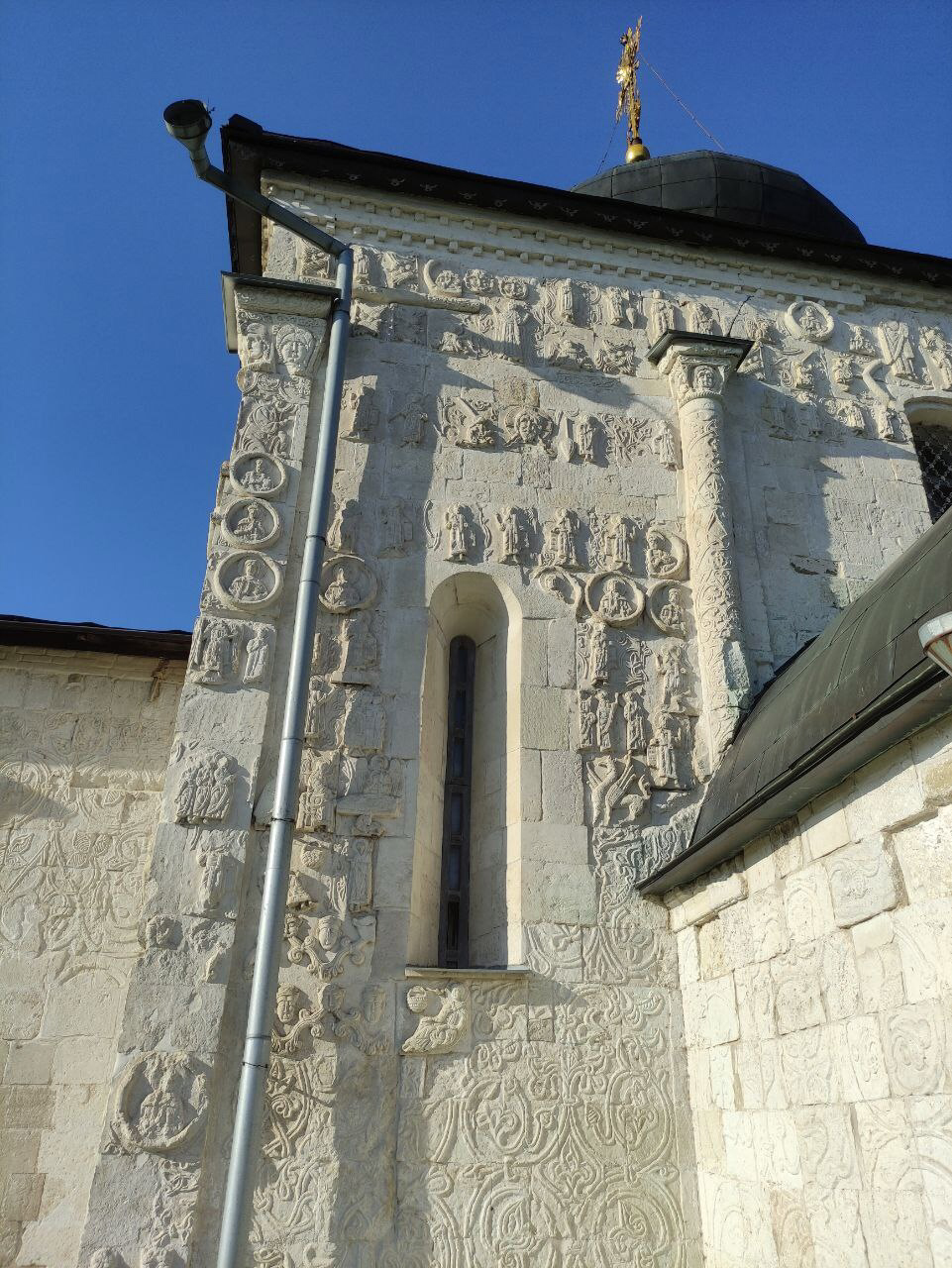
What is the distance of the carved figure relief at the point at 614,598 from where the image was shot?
657 cm

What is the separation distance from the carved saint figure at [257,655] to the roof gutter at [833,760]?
2649 mm

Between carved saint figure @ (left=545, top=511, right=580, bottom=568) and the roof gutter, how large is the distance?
226cm

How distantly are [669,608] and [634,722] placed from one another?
3.01 ft

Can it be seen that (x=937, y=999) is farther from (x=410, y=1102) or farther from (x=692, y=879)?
(x=410, y=1102)

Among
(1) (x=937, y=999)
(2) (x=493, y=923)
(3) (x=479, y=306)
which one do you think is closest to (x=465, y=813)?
(2) (x=493, y=923)

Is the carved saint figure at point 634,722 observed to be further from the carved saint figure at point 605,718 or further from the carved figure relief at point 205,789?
the carved figure relief at point 205,789

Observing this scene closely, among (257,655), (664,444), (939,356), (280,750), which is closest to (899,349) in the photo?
(939,356)

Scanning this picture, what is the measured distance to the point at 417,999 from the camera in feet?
17.2

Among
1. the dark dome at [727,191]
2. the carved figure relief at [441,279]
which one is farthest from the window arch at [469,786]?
the dark dome at [727,191]

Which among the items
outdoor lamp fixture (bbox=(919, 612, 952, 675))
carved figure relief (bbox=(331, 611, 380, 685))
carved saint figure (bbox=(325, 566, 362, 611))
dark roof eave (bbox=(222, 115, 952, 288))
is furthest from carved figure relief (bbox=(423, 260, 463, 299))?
outdoor lamp fixture (bbox=(919, 612, 952, 675))

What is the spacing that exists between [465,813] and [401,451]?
256 centimetres

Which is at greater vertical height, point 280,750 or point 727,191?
point 727,191

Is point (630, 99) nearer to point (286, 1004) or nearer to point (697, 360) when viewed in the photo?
point (697, 360)

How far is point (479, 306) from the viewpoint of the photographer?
7.67 meters
